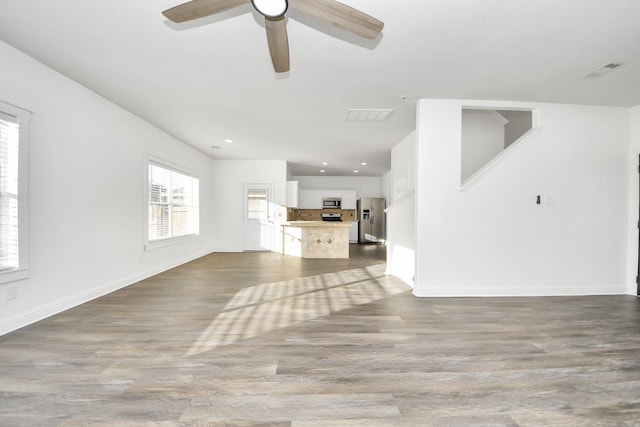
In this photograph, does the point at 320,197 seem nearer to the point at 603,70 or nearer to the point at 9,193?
the point at 603,70

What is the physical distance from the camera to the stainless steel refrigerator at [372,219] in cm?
1015

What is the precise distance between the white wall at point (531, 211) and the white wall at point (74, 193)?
416 centimetres

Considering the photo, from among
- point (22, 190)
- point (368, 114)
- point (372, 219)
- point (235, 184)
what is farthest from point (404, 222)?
point (372, 219)

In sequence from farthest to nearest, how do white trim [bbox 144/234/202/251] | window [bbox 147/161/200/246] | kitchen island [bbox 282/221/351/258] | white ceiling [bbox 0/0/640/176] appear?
kitchen island [bbox 282/221/351/258]
window [bbox 147/161/200/246]
white trim [bbox 144/234/202/251]
white ceiling [bbox 0/0/640/176]

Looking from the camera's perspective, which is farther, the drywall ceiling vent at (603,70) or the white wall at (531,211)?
the white wall at (531,211)

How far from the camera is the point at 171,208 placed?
574cm

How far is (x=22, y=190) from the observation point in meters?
2.68

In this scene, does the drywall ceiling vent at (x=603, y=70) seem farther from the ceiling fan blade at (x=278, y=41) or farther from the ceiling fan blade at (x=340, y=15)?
the ceiling fan blade at (x=278, y=41)

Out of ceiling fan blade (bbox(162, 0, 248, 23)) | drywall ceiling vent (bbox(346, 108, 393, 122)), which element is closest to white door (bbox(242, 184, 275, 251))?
drywall ceiling vent (bbox(346, 108, 393, 122))

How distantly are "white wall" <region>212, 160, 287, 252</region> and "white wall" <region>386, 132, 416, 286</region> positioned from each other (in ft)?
11.5

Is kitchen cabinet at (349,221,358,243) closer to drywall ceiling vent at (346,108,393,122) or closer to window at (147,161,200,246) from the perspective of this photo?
window at (147,161,200,246)

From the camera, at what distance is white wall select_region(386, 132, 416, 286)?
4523mm

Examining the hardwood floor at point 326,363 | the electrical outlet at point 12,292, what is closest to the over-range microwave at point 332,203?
the hardwood floor at point 326,363

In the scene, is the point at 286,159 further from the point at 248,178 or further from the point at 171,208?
the point at 171,208
